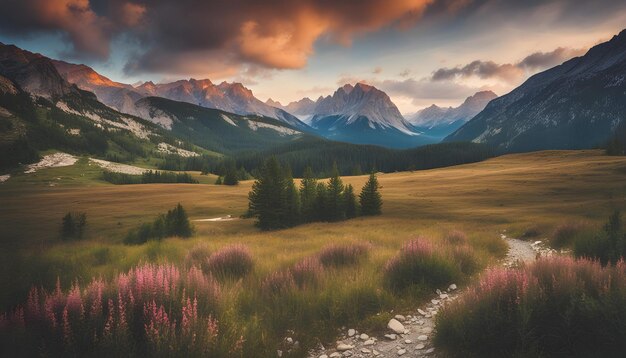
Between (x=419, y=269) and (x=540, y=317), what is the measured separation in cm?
394

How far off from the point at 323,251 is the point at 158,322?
7.09m

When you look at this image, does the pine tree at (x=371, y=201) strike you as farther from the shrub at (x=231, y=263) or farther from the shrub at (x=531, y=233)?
the shrub at (x=231, y=263)

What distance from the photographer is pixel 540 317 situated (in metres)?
5.05

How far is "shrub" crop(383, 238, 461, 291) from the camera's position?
8.48 metres

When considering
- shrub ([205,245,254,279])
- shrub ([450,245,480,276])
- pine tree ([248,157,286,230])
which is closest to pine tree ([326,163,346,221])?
pine tree ([248,157,286,230])

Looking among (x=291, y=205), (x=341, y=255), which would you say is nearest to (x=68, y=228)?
(x=291, y=205)

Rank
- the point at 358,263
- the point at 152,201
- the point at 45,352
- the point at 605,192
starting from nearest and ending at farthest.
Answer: the point at 45,352 → the point at 358,263 → the point at 605,192 → the point at 152,201

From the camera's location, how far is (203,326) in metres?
4.45

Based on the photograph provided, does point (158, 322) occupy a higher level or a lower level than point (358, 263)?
higher

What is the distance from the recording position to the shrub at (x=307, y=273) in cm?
795

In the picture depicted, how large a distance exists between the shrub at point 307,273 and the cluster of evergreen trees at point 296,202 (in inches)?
1496

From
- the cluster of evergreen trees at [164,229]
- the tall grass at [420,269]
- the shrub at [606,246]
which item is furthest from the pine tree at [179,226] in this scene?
the shrub at [606,246]

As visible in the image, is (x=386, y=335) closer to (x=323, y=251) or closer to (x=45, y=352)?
(x=323, y=251)

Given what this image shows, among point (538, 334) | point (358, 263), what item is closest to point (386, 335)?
point (538, 334)
